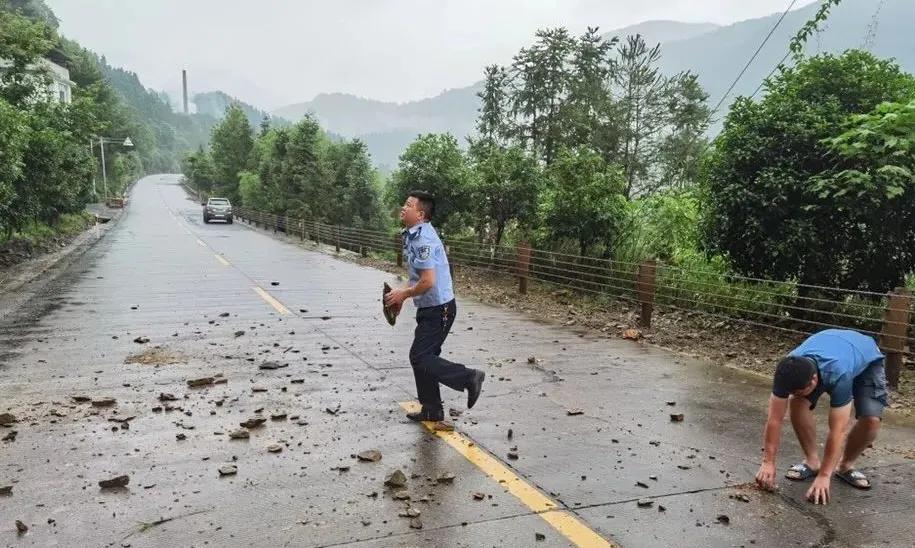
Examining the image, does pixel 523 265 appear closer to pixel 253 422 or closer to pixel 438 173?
pixel 438 173

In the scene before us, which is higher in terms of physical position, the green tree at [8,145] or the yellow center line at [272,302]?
the green tree at [8,145]

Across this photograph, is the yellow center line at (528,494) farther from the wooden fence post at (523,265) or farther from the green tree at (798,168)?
the wooden fence post at (523,265)

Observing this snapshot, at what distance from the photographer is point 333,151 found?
40.1 m

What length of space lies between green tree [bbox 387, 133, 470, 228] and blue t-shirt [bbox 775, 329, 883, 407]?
12.8 metres

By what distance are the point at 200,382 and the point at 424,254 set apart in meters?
2.68

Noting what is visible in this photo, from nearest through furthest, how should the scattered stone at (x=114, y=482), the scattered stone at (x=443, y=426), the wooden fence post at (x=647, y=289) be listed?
the scattered stone at (x=114, y=482)
the scattered stone at (x=443, y=426)
the wooden fence post at (x=647, y=289)

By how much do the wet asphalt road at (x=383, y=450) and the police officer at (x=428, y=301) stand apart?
0.32 metres

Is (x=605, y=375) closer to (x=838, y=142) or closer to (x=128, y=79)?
(x=838, y=142)

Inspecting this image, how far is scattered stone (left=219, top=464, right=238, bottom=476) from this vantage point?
396 cm

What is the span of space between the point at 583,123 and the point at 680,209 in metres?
18.1

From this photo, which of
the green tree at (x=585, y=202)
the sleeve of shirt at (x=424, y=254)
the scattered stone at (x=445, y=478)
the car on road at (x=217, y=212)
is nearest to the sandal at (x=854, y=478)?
the scattered stone at (x=445, y=478)

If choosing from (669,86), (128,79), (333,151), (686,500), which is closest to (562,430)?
(686,500)

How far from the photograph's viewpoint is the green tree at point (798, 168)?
7.84m

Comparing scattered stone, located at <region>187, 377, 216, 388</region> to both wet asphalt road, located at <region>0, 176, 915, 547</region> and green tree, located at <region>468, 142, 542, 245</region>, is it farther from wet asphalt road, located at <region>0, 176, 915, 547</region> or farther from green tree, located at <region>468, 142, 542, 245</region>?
green tree, located at <region>468, 142, 542, 245</region>
